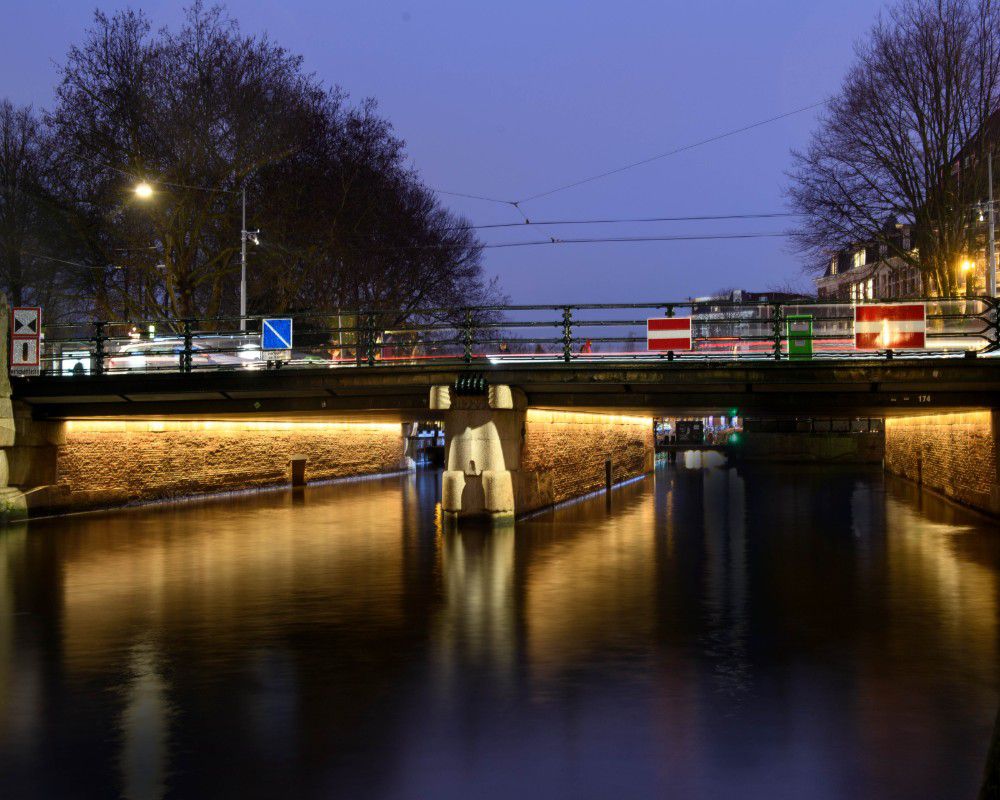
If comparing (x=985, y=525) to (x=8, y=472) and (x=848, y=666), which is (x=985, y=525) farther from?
(x=8, y=472)

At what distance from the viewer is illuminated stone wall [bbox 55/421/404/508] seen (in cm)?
3112

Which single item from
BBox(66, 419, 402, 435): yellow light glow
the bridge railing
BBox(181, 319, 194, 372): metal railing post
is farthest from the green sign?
BBox(66, 419, 402, 435): yellow light glow

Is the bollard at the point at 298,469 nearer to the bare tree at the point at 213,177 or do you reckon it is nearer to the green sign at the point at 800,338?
the bare tree at the point at 213,177

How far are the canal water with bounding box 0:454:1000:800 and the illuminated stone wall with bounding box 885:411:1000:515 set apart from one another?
338 cm

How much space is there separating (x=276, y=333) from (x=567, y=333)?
731 cm

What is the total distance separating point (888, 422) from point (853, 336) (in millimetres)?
30168

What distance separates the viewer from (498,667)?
11359mm

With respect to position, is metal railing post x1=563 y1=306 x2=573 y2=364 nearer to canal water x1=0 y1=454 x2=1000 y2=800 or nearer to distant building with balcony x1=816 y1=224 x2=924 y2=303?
canal water x1=0 y1=454 x2=1000 y2=800

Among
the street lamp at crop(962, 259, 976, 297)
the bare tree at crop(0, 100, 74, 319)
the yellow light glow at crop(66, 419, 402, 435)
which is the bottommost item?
the yellow light glow at crop(66, 419, 402, 435)

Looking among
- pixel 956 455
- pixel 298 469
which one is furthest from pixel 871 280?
pixel 956 455

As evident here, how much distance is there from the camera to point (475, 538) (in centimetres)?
2361

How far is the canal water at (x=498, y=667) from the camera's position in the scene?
8.00m

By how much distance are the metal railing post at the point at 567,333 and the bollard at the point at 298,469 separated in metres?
19.8

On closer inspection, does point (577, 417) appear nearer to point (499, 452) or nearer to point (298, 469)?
point (499, 452)
